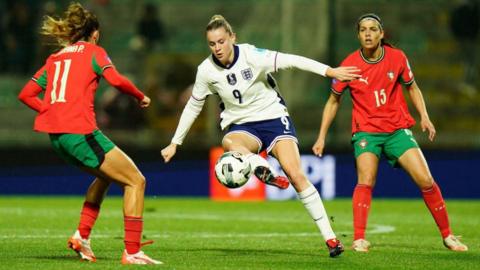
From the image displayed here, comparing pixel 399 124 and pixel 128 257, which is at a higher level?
pixel 399 124

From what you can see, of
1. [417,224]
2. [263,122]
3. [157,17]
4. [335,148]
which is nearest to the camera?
[263,122]

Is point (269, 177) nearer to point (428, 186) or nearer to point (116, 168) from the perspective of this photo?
point (116, 168)

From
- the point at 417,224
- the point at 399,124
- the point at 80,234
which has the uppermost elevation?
the point at 399,124

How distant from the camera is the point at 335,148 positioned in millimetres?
20188

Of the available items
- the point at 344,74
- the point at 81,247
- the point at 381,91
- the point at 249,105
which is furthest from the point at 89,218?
the point at 381,91

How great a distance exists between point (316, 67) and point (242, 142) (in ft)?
3.39

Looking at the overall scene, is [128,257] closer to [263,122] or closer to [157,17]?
[263,122]

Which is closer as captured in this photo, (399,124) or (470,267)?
(470,267)

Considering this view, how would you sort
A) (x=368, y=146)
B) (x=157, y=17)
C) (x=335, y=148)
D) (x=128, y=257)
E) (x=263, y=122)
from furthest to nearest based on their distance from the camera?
(x=157, y=17) < (x=335, y=148) < (x=368, y=146) < (x=263, y=122) < (x=128, y=257)

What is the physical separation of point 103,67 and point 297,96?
1245 cm

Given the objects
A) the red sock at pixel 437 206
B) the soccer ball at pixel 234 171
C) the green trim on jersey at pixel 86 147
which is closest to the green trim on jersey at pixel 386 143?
the red sock at pixel 437 206

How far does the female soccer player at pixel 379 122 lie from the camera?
10.1 metres

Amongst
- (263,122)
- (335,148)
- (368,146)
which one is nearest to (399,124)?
(368,146)

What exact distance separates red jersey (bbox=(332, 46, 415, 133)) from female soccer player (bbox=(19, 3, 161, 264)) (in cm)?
250
